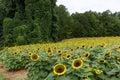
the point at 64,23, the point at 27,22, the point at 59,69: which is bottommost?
the point at 59,69

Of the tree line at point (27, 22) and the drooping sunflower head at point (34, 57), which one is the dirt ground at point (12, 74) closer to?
the drooping sunflower head at point (34, 57)

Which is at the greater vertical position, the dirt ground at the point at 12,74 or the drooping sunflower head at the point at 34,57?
the drooping sunflower head at the point at 34,57

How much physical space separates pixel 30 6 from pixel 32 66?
84.4ft

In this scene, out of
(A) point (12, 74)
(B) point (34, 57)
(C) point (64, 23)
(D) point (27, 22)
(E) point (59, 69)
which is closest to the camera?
(E) point (59, 69)

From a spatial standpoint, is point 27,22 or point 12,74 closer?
point 12,74

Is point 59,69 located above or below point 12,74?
above

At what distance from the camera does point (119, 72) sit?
3.47m

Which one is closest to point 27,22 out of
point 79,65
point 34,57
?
point 34,57

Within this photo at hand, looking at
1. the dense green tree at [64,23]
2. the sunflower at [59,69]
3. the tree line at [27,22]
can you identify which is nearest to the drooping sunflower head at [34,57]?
the sunflower at [59,69]

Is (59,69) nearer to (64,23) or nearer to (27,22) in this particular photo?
(27,22)

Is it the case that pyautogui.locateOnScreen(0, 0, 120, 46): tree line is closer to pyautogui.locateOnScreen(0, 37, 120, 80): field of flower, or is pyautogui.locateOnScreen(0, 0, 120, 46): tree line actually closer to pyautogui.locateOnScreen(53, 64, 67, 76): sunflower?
pyautogui.locateOnScreen(0, 37, 120, 80): field of flower

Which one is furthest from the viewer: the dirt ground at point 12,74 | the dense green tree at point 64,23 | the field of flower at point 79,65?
the dense green tree at point 64,23

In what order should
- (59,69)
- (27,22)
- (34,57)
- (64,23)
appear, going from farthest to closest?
1. (64,23)
2. (27,22)
3. (34,57)
4. (59,69)

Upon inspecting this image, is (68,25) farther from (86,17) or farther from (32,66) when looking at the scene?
(32,66)
